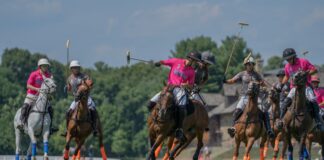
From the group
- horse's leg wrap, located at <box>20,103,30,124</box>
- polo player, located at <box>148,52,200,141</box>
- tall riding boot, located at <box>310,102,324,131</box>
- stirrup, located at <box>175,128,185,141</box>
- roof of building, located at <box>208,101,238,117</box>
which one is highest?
roof of building, located at <box>208,101,238,117</box>

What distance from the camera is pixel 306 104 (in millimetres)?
32000

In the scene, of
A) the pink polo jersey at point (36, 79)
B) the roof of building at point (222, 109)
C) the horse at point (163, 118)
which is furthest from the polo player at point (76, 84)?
the roof of building at point (222, 109)

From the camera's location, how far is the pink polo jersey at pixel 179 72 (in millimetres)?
30766

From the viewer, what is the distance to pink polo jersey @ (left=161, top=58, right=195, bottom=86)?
1211 inches

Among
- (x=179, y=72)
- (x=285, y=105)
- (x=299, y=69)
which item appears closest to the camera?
(x=179, y=72)

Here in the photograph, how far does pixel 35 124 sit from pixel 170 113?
19.9 feet

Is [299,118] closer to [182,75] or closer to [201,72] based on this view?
[201,72]

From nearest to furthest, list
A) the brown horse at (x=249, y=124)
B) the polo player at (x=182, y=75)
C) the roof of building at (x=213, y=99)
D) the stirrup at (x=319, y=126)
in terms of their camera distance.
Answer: the polo player at (x=182, y=75), the stirrup at (x=319, y=126), the brown horse at (x=249, y=124), the roof of building at (x=213, y=99)

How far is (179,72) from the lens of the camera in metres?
30.8

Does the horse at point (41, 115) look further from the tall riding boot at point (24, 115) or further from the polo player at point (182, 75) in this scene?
the polo player at point (182, 75)

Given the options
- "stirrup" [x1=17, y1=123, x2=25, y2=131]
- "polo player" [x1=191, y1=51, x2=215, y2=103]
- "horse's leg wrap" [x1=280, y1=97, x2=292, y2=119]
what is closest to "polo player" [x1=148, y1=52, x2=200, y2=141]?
"polo player" [x1=191, y1=51, x2=215, y2=103]

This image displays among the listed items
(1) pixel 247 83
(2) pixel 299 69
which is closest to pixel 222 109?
(1) pixel 247 83

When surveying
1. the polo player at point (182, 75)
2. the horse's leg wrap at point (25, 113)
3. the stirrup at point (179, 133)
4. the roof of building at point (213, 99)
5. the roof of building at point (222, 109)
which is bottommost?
the stirrup at point (179, 133)

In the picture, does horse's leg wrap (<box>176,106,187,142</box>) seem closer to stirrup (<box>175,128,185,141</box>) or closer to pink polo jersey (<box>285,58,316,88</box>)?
stirrup (<box>175,128,185,141</box>)
